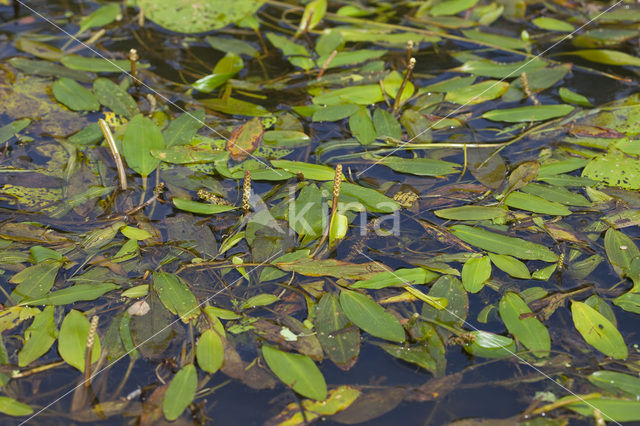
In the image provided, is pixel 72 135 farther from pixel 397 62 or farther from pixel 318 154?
pixel 397 62

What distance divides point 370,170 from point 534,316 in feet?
2.54

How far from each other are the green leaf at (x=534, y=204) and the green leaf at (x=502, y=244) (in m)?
0.15

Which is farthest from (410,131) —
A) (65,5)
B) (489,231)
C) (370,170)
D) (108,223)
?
(65,5)

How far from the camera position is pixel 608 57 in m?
2.59

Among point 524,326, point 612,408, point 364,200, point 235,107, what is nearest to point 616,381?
point 612,408

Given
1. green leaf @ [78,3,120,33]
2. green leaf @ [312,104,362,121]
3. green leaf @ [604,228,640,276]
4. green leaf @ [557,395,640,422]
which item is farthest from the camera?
green leaf @ [78,3,120,33]

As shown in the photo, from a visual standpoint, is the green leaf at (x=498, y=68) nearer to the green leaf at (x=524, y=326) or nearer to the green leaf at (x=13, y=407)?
the green leaf at (x=524, y=326)

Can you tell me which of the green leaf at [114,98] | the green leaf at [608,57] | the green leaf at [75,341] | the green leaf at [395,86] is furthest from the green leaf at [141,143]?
the green leaf at [608,57]

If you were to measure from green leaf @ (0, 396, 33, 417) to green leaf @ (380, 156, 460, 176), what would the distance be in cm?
135

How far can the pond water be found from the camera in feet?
4.64

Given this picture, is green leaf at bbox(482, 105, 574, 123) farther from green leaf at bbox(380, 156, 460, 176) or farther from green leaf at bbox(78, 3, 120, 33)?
green leaf at bbox(78, 3, 120, 33)

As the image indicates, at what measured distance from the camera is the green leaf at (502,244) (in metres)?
1.69

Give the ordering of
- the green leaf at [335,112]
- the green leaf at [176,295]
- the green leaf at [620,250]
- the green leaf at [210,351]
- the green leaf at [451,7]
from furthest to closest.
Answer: the green leaf at [451,7], the green leaf at [335,112], the green leaf at [620,250], the green leaf at [176,295], the green leaf at [210,351]

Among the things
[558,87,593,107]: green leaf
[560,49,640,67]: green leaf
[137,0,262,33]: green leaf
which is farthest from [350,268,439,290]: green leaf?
[137,0,262,33]: green leaf
